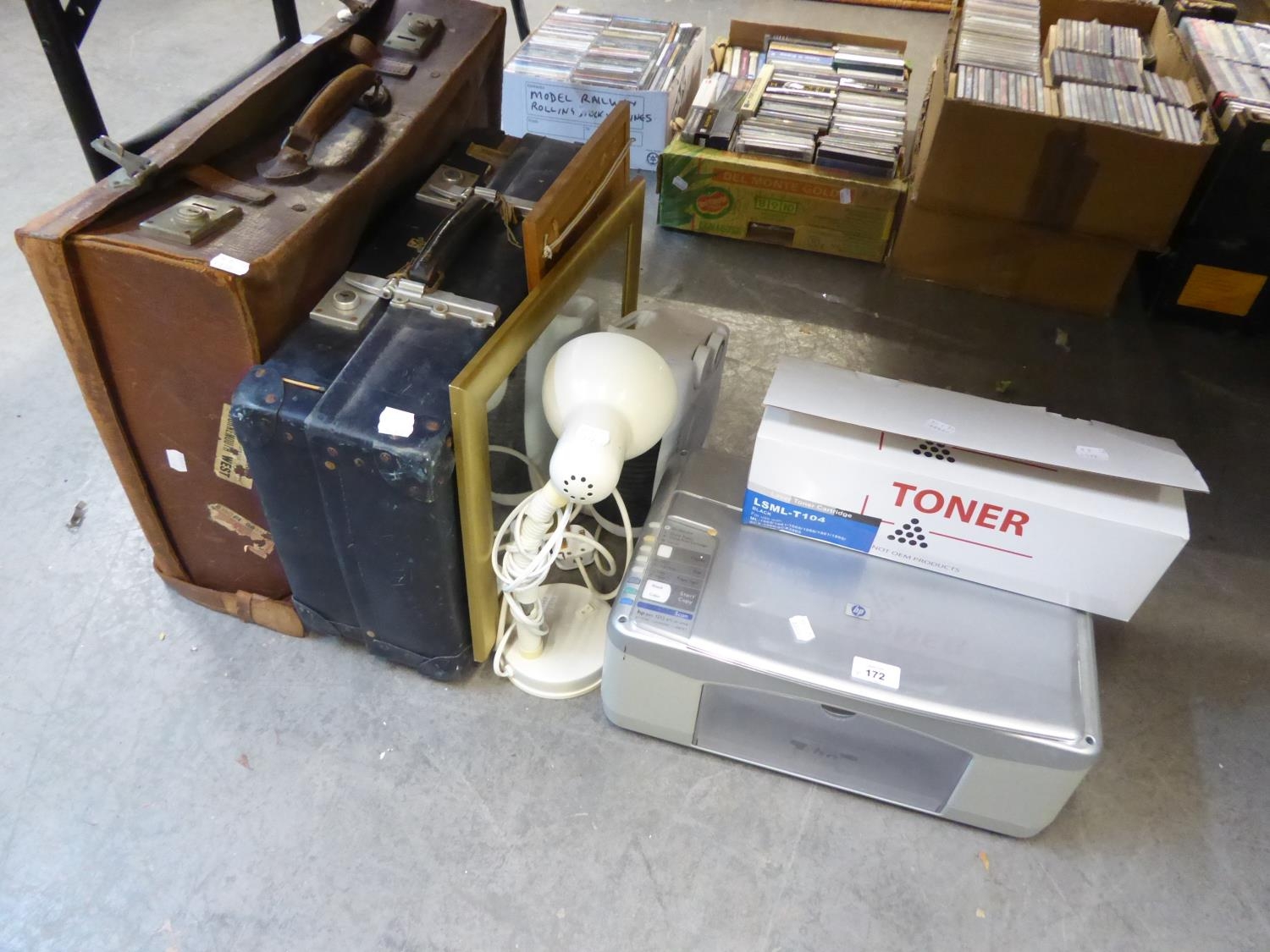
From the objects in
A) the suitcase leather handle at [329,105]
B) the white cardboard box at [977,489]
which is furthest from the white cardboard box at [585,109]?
the white cardboard box at [977,489]

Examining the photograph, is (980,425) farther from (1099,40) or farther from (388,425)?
(1099,40)

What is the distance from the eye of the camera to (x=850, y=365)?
1.69 m

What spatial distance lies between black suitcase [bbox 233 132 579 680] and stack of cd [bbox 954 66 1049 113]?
3.25 ft

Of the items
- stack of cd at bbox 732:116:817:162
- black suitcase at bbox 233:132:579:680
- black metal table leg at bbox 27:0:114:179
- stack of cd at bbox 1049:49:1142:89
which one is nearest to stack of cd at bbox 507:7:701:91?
stack of cd at bbox 732:116:817:162

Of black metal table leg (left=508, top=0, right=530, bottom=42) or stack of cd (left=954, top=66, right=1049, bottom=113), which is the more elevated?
stack of cd (left=954, top=66, right=1049, bottom=113)

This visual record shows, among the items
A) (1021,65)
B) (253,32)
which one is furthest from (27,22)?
(1021,65)

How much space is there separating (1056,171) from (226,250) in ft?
4.77

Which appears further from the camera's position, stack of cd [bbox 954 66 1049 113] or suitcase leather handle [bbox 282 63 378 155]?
stack of cd [bbox 954 66 1049 113]

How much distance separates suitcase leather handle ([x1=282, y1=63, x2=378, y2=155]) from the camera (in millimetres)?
1015

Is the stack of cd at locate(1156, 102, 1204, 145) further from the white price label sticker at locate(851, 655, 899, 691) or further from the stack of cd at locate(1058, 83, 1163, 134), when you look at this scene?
the white price label sticker at locate(851, 655, 899, 691)

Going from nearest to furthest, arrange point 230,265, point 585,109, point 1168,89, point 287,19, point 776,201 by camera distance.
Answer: point 230,265 < point 287,19 < point 1168,89 < point 776,201 < point 585,109


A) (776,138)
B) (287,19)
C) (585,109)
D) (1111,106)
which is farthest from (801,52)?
(287,19)

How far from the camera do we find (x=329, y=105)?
1.05 m

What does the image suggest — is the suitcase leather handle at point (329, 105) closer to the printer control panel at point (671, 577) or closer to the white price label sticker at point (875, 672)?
the printer control panel at point (671, 577)
